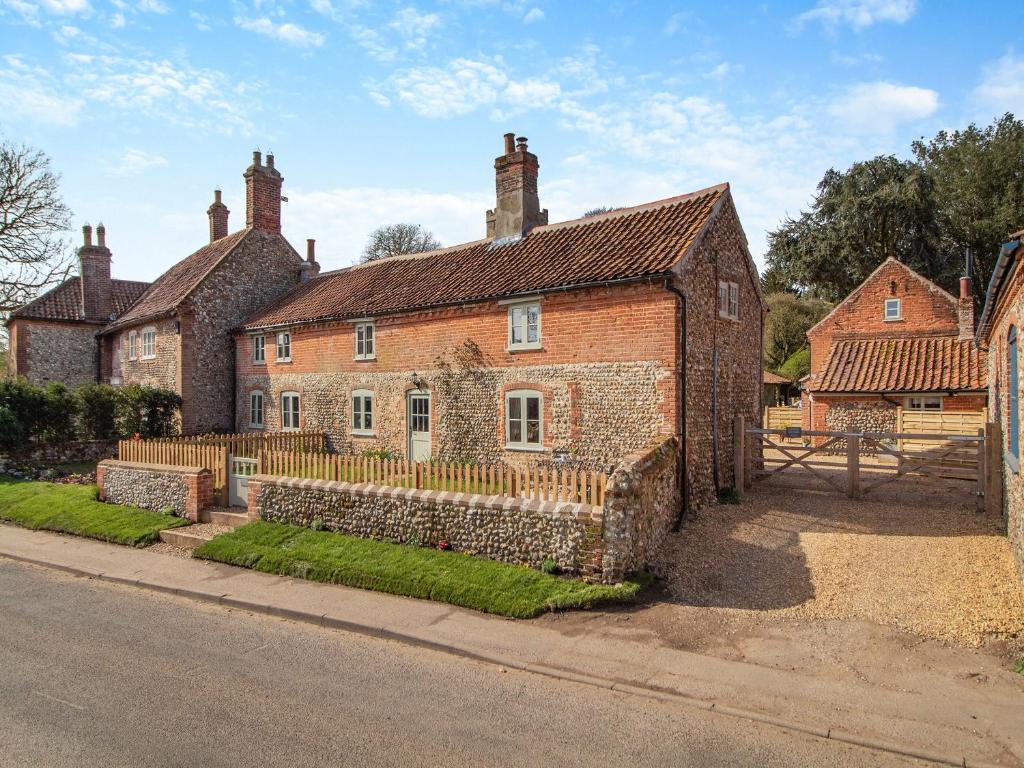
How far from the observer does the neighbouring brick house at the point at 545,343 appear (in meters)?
14.5

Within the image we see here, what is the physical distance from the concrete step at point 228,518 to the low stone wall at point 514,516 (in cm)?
41

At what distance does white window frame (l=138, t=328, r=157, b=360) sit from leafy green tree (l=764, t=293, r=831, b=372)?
128 ft

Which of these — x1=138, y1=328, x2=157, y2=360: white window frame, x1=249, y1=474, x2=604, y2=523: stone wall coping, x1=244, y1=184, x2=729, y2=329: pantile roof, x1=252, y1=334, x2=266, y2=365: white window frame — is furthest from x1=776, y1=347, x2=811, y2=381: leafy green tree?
x1=249, y1=474, x2=604, y2=523: stone wall coping

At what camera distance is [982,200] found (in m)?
41.5

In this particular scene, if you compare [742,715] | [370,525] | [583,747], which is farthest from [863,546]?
[370,525]

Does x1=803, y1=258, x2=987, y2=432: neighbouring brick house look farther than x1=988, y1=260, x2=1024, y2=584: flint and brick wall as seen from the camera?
Yes

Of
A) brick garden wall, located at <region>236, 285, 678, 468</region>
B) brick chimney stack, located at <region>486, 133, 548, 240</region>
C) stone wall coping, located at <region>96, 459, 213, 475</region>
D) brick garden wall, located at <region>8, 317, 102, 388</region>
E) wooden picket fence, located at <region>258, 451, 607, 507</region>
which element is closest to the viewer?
wooden picket fence, located at <region>258, 451, 607, 507</region>

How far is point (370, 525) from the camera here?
11.9 meters

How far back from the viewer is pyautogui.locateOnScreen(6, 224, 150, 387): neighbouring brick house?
96.3 feet

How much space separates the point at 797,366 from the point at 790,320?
4.71 metres

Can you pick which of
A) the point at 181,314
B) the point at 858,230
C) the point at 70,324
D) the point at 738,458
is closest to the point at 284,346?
the point at 181,314

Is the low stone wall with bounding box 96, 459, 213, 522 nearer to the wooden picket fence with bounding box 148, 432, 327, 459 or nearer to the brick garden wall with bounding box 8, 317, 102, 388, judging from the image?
the wooden picket fence with bounding box 148, 432, 327, 459

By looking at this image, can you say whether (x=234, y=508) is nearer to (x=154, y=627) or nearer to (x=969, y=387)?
(x=154, y=627)

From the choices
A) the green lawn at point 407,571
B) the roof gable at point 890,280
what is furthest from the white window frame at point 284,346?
the roof gable at point 890,280
